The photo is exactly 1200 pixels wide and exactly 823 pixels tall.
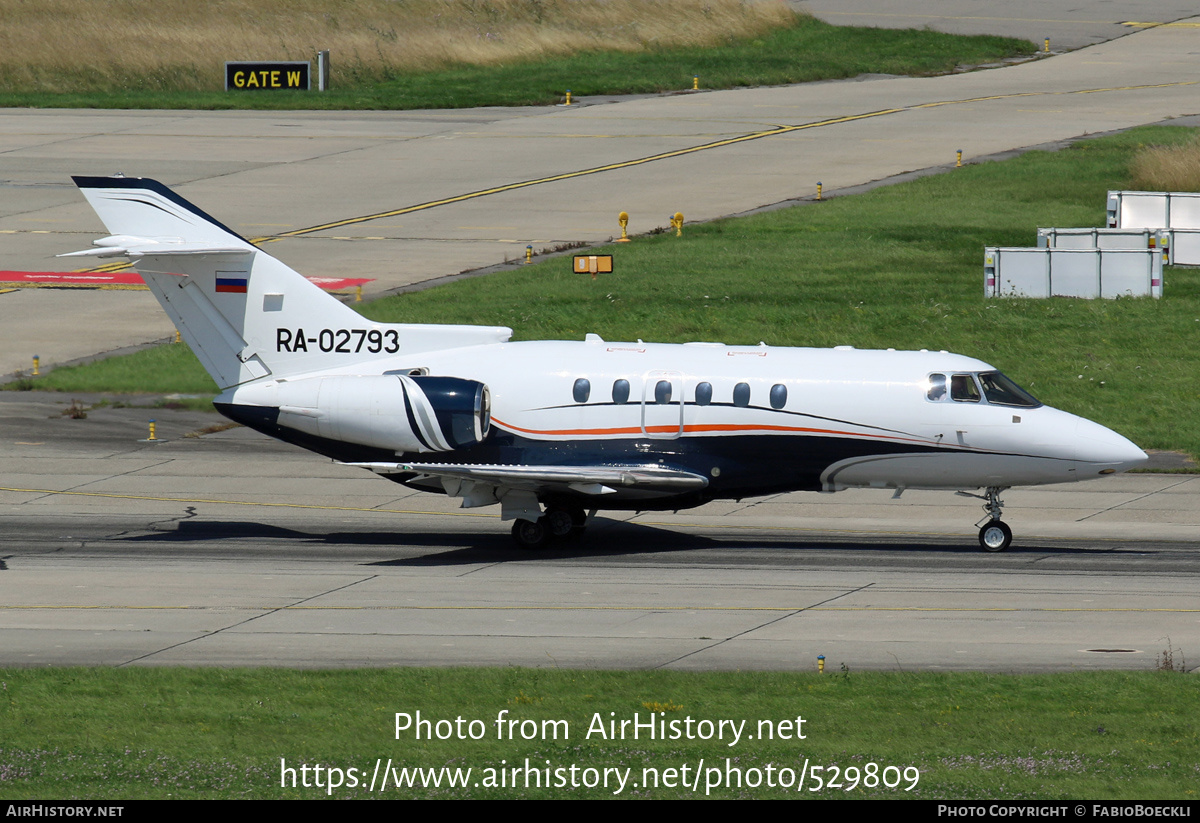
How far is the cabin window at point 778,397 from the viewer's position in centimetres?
2827

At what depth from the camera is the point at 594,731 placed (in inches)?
723

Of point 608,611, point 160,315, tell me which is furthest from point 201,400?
point 608,611

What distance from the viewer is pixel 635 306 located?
46344 mm

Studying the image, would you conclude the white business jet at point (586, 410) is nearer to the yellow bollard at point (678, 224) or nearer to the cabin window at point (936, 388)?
the cabin window at point (936, 388)

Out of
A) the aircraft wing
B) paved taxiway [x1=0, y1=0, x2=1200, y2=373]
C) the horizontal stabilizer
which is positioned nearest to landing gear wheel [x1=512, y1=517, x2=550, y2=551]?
the aircraft wing

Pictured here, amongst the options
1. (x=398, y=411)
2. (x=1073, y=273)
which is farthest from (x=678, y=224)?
(x=398, y=411)

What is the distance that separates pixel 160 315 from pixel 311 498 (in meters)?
16.2

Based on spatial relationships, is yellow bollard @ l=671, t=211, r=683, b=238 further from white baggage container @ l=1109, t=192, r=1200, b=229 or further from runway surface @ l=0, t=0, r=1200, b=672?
white baggage container @ l=1109, t=192, r=1200, b=229

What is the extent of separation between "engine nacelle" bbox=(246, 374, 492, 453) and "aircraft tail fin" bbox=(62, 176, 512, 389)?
1.09 meters

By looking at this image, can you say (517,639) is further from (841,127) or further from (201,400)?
(841,127)

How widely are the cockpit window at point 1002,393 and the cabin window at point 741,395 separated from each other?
13.1 ft

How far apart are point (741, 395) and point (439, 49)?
5933 cm

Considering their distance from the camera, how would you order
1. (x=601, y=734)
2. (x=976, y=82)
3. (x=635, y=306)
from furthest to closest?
(x=976, y=82) < (x=635, y=306) < (x=601, y=734)
